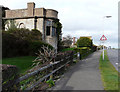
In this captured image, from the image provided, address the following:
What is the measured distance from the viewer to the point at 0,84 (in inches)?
78.6

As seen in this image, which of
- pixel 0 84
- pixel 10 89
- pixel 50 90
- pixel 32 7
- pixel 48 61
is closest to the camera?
pixel 0 84

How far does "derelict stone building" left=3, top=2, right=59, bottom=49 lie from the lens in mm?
19594

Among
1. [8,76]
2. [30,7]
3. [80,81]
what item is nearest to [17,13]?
[30,7]

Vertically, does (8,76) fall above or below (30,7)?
below

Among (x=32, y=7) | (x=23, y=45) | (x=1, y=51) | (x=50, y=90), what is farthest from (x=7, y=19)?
(x=50, y=90)

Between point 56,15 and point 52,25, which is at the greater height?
point 56,15

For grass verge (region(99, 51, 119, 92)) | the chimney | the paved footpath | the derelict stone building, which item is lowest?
the paved footpath

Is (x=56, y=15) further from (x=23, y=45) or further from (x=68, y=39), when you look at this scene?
(x=68, y=39)

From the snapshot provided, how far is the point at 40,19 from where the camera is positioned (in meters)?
19.6

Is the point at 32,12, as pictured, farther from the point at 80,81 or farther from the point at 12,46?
the point at 80,81

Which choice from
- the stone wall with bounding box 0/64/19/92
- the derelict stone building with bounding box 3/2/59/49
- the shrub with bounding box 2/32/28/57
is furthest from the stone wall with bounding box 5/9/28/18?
the stone wall with bounding box 0/64/19/92

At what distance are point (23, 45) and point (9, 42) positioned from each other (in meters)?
1.92

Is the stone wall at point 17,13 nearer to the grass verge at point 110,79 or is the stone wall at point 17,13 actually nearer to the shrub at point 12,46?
the shrub at point 12,46

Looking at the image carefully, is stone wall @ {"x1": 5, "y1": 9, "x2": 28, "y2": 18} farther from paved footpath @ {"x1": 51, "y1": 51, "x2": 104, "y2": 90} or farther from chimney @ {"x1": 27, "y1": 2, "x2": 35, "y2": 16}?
paved footpath @ {"x1": 51, "y1": 51, "x2": 104, "y2": 90}
